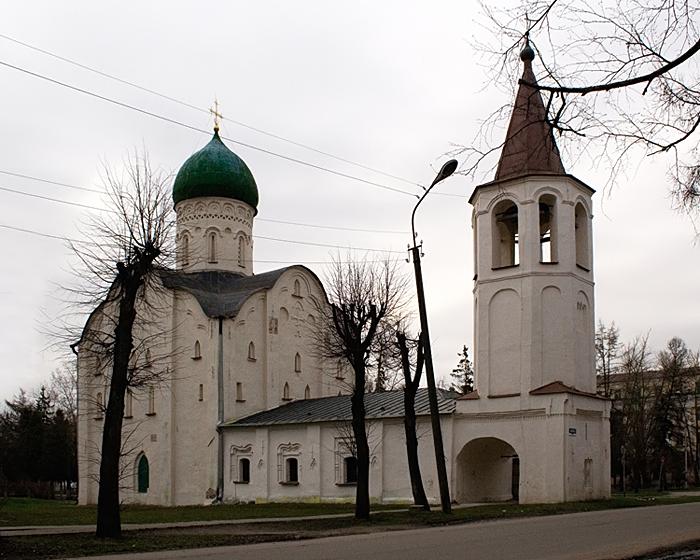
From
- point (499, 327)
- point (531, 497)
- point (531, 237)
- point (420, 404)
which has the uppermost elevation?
point (531, 237)

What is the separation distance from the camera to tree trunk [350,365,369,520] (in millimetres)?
21078

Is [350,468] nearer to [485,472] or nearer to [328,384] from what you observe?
[485,472]

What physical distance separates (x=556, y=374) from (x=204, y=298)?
1631 cm

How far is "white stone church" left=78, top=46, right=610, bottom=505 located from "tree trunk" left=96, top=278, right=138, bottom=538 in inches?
205

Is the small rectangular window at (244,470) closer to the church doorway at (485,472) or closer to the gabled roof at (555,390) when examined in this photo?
the church doorway at (485,472)

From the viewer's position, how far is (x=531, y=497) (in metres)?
28.2

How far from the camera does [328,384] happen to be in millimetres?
41875

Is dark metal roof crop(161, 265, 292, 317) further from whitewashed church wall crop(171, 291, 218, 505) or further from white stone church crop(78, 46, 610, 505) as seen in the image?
whitewashed church wall crop(171, 291, 218, 505)

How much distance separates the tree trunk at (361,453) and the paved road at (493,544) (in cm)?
312

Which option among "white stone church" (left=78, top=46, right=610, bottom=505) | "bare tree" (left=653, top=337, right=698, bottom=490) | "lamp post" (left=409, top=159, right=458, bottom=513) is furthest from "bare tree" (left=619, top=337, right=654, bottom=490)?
"lamp post" (left=409, top=159, right=458, bottom=513)

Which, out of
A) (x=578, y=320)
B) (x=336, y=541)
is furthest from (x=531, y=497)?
(x=336, y=541)

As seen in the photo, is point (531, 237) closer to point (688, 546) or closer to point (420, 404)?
point (420, 404)

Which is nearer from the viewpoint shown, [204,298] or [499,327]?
[499,327]

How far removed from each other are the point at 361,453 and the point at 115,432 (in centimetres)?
706
